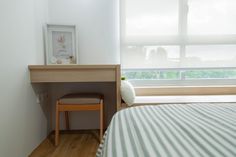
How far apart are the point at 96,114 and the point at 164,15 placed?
1.49m

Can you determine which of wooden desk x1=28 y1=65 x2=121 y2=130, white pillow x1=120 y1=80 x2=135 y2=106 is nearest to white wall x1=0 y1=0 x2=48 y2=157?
wooden desk x1=28 y1=65 x2=121 y2=130

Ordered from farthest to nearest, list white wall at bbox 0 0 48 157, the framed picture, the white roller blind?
1. the white roller blind
2. the framed picture
3. white wall at bbox 0 0 48 157

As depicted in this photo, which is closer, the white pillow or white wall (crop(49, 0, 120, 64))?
the white pillow

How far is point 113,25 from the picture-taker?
2.24 m

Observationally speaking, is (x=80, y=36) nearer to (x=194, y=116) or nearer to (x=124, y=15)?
(x=124, y=15)

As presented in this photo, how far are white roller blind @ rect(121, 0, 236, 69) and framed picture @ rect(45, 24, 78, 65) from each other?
62 centimetres

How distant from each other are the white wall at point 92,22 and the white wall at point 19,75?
29cm

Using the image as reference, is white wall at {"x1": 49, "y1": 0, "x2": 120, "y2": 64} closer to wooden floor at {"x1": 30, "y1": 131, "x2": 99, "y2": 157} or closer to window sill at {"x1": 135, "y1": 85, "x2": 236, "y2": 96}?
window sill at {"x1": 135, "y1": 85, "x2": 236, "y2": 96}

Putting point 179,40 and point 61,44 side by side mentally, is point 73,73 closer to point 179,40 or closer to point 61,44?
point 61,44

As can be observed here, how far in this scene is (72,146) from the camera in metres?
1.85

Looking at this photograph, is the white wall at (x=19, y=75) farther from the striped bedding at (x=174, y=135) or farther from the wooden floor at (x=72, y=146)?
the striped bedding at (x=174, y=135)

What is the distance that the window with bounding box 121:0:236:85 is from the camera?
230cm

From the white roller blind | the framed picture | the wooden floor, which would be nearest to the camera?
the wooden floor

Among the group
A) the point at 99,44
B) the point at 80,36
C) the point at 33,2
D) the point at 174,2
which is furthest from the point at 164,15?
the point at 33,2
